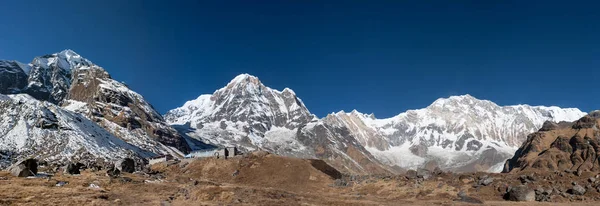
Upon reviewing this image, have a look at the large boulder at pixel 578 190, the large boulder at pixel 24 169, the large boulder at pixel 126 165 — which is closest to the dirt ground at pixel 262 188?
the large boulder at pixel 578 190

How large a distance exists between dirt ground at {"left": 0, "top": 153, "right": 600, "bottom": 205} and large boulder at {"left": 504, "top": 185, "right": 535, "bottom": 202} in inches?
113

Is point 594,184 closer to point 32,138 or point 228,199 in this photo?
point 228,199

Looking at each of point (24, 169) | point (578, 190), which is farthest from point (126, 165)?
point (578, 190)

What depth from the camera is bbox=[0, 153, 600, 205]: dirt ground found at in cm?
4669

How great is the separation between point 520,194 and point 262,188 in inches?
1607

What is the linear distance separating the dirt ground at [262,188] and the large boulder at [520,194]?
286 centimetres

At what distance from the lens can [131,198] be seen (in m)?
50.2

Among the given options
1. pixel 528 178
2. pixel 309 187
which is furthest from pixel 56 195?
pixel 528 178

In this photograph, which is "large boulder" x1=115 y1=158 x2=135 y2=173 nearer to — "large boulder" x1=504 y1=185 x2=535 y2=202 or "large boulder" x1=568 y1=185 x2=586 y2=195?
"large boulder" x1=504 y1=185 x2=535 y2=202

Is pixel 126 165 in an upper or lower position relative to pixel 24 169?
upper

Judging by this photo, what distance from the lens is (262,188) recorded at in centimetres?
6856

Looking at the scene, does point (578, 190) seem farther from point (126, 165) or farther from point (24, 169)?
point (126, 165)

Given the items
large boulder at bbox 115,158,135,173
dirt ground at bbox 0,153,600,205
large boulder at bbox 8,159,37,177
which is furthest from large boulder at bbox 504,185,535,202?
large boulder at bbox 115,158,135,173

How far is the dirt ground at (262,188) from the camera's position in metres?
46.7
